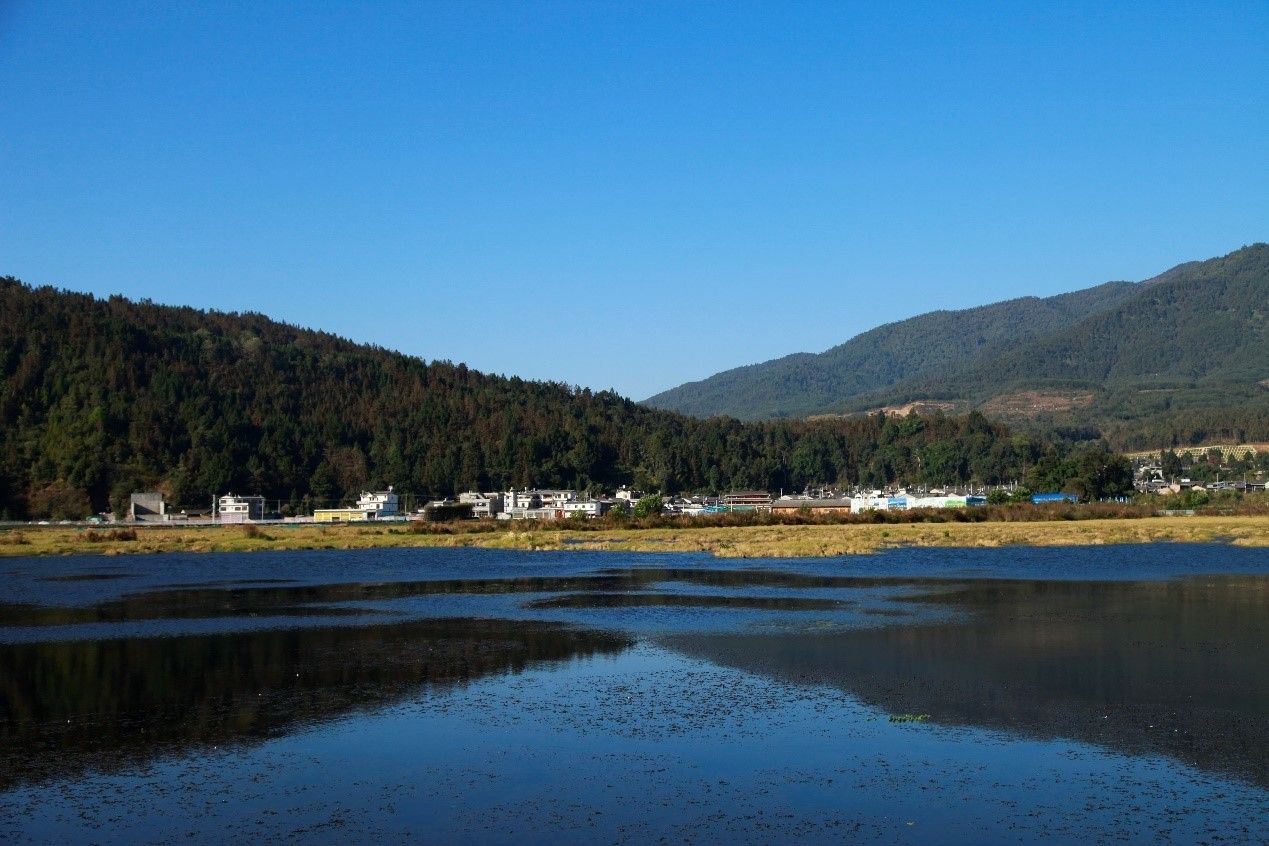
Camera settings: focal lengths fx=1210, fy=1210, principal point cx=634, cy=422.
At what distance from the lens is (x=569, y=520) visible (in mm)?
108188

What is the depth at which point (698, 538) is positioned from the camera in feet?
272

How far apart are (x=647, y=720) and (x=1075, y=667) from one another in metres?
9.40

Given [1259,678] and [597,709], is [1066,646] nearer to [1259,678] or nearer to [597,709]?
[1259,678]

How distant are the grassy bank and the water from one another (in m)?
34.7

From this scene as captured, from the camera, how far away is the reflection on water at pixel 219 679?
18672 millimetres

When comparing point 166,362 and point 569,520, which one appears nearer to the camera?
point 569,520

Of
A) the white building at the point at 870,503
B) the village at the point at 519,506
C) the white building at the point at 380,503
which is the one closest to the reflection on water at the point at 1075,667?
the village at the point at 519,506

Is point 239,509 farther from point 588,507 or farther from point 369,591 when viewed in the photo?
point 369,591

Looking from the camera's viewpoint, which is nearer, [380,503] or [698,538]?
[698,538]

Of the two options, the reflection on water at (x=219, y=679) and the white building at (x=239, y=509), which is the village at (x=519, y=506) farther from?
the reflection on water at (x=219, y=679)

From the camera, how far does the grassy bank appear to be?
73000 millimetres

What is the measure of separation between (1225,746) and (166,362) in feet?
649

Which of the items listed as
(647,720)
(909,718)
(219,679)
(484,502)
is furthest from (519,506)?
(909,718)

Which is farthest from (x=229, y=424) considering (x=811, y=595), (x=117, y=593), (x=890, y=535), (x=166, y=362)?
(x=811, y=595)
